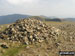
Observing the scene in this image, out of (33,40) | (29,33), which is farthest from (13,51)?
(29,33)

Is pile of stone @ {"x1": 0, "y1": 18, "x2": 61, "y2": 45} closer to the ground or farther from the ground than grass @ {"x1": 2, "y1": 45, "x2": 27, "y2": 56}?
farther from the ground

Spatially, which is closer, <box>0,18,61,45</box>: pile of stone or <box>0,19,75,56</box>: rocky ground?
<box>0,19,75,56</box>: rocky ground

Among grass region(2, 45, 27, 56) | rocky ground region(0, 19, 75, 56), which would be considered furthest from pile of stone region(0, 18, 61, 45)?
grass region(2, 45, 27, 56)

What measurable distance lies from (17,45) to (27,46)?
178 inches

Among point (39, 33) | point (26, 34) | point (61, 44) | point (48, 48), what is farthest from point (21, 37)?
point (61, 44)

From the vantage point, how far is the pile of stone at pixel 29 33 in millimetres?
66438

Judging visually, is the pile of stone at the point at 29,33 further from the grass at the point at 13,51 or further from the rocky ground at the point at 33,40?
the grass at the point at 13,51

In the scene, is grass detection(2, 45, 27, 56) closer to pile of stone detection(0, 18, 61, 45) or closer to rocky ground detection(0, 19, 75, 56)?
rocky ground detection(0, 19, 75, 56)

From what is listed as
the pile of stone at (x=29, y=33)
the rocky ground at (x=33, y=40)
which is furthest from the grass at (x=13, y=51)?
the pile of stone at (x=29, y=33)

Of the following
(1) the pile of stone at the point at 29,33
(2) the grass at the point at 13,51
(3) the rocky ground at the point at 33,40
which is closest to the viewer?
(2) the grass at the point at 13,51

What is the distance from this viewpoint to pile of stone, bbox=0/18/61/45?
66.4 m

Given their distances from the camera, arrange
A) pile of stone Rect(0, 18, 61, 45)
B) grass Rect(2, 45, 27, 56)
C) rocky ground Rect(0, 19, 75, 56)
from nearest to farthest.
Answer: grass Rect(2, 45, 27, 56)
rocky ground Rect(0, 19, 75, 56)
pile of stone Rect(0, 18, 61, 45)

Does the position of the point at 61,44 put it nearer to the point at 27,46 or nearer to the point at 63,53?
the point at 63,53

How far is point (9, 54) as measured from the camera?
181ft
